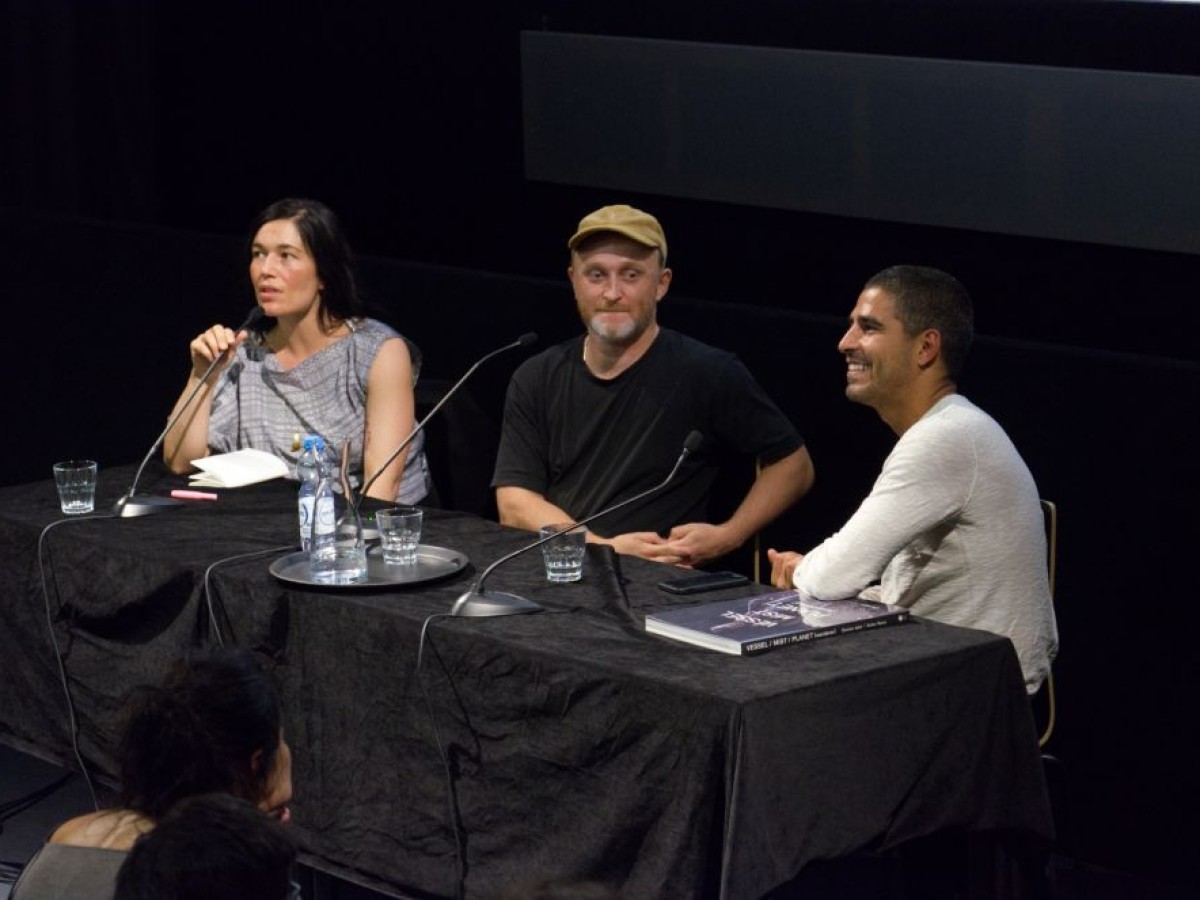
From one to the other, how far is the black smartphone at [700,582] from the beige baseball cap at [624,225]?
99cm

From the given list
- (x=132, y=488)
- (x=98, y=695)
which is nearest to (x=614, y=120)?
(x=132, y=488)

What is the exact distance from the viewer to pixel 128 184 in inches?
241

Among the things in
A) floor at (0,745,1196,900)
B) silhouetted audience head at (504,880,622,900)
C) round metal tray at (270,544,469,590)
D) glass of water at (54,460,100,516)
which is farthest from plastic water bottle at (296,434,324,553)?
silhouetted audience head at (504,880,622,900)

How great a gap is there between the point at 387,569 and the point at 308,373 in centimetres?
108

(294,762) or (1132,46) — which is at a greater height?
(1132,46)

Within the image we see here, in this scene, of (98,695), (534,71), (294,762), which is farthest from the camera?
(534,71)

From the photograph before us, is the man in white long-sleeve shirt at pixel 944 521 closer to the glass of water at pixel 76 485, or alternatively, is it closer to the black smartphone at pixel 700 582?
the black smartphone at pixel 700 582

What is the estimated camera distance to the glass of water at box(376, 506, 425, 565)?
11.1 feet

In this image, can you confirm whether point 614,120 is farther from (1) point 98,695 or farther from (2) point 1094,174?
(1) point 98,695

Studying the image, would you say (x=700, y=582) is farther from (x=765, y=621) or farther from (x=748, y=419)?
(x=748, y=419)

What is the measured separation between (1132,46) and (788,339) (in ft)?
2.93

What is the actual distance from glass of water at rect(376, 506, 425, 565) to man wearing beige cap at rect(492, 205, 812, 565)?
605 millimetres

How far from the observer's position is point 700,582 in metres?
3.23

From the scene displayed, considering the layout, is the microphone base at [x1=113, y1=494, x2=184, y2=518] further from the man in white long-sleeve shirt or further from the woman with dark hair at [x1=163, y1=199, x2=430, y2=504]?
the man in white long-sleeve shirt
